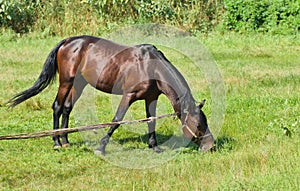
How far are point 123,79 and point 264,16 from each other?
1252cm

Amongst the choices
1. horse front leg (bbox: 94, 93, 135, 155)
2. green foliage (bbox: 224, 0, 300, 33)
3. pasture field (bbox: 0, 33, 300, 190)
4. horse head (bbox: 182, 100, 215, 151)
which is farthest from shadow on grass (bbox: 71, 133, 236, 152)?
green foliage (bbox: 224, 0, 300, 33)

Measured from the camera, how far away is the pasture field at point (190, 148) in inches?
268

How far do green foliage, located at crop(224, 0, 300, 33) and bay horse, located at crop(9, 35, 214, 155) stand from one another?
39.1 ft

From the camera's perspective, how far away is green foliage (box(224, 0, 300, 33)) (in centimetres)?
1986

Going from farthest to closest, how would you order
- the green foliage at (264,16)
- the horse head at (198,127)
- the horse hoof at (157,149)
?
the green foliage at (264,16) < the horse hoof at (157,149) < the horse head at (198,127)

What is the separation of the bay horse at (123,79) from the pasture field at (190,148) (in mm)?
368

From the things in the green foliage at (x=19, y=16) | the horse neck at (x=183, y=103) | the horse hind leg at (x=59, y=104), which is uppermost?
the horse neck at (x=183, y=103)

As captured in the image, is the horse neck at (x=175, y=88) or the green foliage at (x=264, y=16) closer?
the horse neck at (x=175, y=88)

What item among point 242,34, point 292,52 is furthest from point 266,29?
point 292,52

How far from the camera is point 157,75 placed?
830cm

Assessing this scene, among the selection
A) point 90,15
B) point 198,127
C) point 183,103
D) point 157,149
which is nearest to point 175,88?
point 183,103

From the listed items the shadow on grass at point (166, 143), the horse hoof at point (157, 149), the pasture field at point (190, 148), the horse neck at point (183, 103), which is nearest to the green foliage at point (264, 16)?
the pasture field at point (190, 148)

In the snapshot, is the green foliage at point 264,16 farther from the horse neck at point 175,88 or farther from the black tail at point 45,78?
the horse neck at point 175,88

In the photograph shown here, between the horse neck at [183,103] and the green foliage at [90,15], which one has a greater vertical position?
the horse neck at [183,103]
